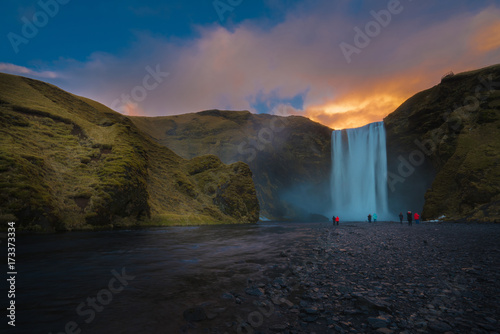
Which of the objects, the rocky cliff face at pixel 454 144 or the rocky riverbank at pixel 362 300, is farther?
the rocky cliff face at pixel 454 144

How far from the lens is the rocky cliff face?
37438 millimetres

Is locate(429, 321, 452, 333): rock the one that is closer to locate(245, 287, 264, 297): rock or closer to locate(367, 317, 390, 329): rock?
locate(367, 317, 390, 329): rock

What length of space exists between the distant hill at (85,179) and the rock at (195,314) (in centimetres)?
3243

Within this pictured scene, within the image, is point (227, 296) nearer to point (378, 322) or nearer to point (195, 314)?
point (195, 314)

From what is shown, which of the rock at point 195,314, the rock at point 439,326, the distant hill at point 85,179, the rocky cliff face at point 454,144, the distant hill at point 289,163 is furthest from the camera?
the distant hill at point 289,163

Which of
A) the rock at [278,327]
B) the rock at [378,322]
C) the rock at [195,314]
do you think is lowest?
the rock at [195,314]

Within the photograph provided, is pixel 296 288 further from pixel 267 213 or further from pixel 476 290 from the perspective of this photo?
pixel 267 213

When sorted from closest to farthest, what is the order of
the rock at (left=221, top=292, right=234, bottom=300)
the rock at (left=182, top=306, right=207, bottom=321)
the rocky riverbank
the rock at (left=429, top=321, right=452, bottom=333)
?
the rock at (left=429, top=321, right=452, bottom=333)
the rocky riverbank
the rock at (left=182, top=306, right=207, bottom=321)
the rock at (left=221, top=292, right=234, bottom=300)

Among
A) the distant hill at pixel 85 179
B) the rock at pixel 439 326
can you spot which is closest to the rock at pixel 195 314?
the rock at pixel 439 326

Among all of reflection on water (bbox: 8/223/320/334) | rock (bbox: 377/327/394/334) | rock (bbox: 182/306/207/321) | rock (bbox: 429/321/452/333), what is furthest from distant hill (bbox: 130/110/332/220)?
rock (bbox: 377/327/394/334)

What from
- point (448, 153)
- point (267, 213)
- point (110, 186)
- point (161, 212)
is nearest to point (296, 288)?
point (110, 186)

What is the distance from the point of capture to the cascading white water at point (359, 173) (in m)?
89.1

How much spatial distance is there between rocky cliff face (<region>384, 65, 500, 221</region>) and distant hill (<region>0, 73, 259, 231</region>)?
2119 inches

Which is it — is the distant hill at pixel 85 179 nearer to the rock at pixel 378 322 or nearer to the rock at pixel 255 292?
the rock at pixel 255 292
